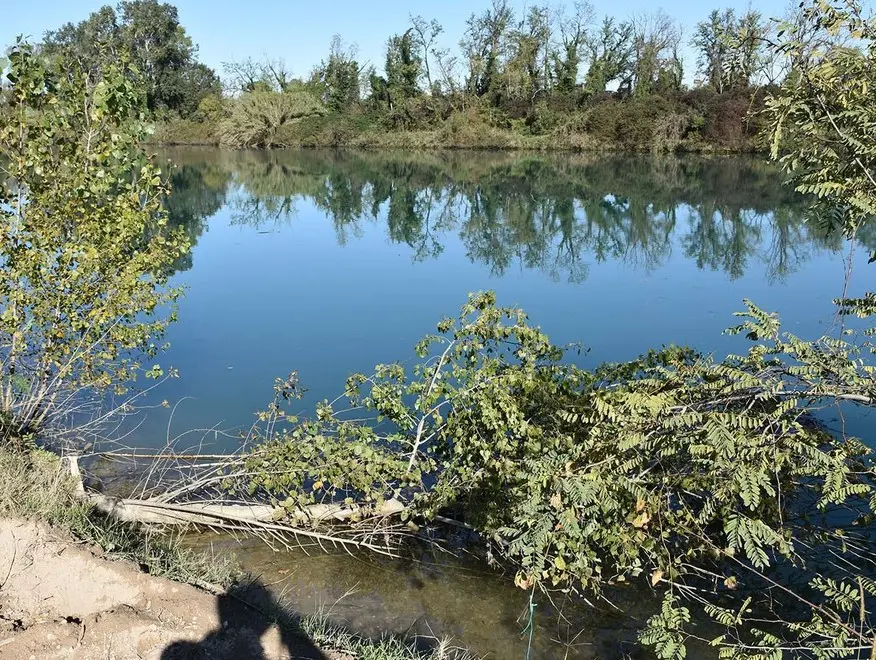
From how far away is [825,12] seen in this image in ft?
11.8

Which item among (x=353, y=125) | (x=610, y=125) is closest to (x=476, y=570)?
(x=610, y=125)

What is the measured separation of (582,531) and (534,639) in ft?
3.50

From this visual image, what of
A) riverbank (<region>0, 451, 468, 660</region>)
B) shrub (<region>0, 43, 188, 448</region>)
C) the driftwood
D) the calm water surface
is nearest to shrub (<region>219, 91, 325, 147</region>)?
the calm water surface

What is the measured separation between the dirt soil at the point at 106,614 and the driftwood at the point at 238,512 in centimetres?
116

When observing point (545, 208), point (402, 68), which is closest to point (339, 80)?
point (402, 68)

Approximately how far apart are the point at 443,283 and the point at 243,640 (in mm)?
11657

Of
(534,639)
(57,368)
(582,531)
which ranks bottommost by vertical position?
(534,639)

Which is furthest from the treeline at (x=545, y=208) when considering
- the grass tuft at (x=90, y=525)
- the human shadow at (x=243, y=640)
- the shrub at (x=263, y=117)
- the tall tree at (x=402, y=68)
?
the tall tree at (x=402, y=68)

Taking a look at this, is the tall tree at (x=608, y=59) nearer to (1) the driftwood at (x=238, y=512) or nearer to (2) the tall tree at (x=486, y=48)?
(2) the tall tree at (x=486, y=48)

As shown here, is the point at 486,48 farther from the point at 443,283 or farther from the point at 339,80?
the point at 443,283

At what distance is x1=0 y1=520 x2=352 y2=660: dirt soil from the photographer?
13.2 ft

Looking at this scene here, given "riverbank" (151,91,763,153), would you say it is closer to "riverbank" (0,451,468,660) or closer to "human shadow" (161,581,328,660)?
"riverbank" (0,451,468,660)

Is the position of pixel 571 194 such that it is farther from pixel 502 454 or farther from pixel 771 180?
pixel 502 454

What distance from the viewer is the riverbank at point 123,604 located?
407 centimetres
